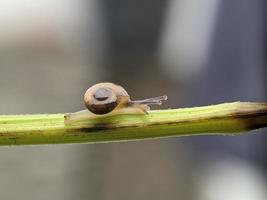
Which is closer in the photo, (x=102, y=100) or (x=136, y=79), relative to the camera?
(x=102, y=100)

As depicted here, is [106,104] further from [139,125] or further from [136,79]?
[136,79]

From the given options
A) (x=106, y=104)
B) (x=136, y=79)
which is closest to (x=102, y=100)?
(x=106, y=104)

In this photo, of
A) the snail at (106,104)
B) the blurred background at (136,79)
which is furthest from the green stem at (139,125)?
the blurred background at (136,79)

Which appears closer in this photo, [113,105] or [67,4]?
[113,105]

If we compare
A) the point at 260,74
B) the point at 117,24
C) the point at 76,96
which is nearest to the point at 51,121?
the point at 260,74

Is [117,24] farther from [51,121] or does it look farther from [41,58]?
[51,121]
